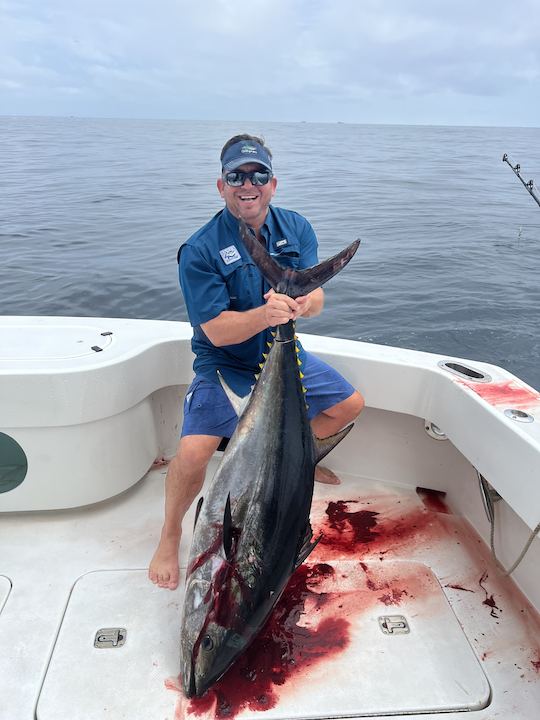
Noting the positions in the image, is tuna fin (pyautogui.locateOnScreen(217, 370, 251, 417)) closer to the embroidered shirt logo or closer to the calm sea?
the embroidered shirt logo

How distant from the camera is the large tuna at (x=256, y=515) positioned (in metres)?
1.63

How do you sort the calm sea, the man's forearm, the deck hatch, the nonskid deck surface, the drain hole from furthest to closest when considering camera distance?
the calm sea < the drain hole < the man's forearm < the deck hatch < the nonskid deck surface

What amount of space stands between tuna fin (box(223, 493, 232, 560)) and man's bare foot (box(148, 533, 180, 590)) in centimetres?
60

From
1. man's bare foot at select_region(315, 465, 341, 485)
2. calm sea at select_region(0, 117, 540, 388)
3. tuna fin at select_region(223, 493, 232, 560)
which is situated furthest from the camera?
calm sea at select_region(0, 117, 540, 388)

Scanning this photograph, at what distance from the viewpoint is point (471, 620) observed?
2.04 metres

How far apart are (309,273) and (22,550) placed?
5.53 feet

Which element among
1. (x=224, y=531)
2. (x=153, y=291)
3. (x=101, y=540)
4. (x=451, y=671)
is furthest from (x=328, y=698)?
(x=153, y=291)

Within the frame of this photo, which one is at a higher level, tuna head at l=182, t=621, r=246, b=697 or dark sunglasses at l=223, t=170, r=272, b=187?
dark sunglasses at l=223, t=170, r=272, b=187

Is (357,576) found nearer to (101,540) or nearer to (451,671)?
(451,671)

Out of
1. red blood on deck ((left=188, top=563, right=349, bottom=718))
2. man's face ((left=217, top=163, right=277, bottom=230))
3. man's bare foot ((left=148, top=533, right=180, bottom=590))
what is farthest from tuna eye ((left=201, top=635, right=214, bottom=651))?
man's face ((left=217, top=163, right=277, bottom=230))

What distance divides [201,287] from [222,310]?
122 millimetres

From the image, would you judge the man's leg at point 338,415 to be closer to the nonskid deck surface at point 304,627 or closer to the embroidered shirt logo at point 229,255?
the nonskid deck surface at point 304,627

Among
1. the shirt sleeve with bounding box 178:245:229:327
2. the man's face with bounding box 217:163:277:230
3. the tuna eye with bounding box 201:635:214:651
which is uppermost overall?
the man's face with bounding box 217:163:277:230

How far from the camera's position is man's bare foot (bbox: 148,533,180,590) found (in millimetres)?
2148
